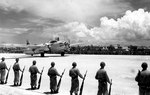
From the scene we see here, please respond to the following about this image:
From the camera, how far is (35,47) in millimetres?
41719

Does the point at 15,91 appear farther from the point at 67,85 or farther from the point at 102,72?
the point at 102,72

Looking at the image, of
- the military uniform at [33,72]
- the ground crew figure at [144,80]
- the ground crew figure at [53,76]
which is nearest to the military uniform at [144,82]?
the ground crew figure at [144,80]

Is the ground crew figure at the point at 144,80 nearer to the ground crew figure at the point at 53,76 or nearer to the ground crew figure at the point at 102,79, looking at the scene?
the ground crew figure at the point at 102,79

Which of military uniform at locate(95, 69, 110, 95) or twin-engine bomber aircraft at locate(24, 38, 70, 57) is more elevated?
twin-engine bomber aircraft at locate(24, 38, 70, 57)

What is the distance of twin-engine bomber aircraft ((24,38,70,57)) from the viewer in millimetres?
41812

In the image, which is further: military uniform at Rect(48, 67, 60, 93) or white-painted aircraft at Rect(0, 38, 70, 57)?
white-painted aircraft at Rect(0, 38, 70, 57)

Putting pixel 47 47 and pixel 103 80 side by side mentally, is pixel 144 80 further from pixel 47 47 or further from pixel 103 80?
pixel 47 47

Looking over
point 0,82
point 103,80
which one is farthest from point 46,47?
point 103,80

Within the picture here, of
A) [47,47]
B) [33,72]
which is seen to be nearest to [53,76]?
[33,72]

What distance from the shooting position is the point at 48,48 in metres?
42.7

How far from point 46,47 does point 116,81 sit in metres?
28.6

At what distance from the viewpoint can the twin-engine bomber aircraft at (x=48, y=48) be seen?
4181 centimetres

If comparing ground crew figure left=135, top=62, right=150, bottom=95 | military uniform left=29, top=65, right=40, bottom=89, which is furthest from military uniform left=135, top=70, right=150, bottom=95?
military uniform left=29, top=65, right=40, bottom=89

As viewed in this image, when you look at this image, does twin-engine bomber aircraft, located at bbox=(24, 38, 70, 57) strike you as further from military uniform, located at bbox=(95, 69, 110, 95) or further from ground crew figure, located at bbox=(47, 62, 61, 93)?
military uniform, located at bbox=(95, 69, 110, 95)
